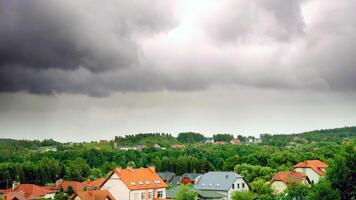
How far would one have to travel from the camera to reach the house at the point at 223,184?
210 feet

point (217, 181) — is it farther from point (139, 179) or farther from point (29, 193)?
point (29, 193)

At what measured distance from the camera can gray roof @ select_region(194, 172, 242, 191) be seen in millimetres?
64625

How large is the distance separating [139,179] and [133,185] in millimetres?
2052

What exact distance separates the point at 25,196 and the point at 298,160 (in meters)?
56.4

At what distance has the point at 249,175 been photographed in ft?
259

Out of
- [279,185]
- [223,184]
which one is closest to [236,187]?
[223,184]

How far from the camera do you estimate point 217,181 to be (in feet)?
216

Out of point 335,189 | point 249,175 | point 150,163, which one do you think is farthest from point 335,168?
point 150,163

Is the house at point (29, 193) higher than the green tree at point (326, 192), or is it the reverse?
the green tree at point (326, 192)

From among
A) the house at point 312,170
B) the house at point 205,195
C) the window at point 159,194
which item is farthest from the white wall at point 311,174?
the window at point 159,194

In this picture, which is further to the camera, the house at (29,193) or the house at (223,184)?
the house at (29,193)

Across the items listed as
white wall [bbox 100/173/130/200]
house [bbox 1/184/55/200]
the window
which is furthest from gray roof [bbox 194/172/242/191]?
house [bbox 1/184/55/200]

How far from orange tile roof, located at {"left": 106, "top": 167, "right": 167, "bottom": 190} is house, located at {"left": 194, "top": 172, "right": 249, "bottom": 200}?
6.32 m

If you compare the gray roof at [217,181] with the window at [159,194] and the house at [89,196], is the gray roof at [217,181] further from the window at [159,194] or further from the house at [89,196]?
the house at [89,196]
